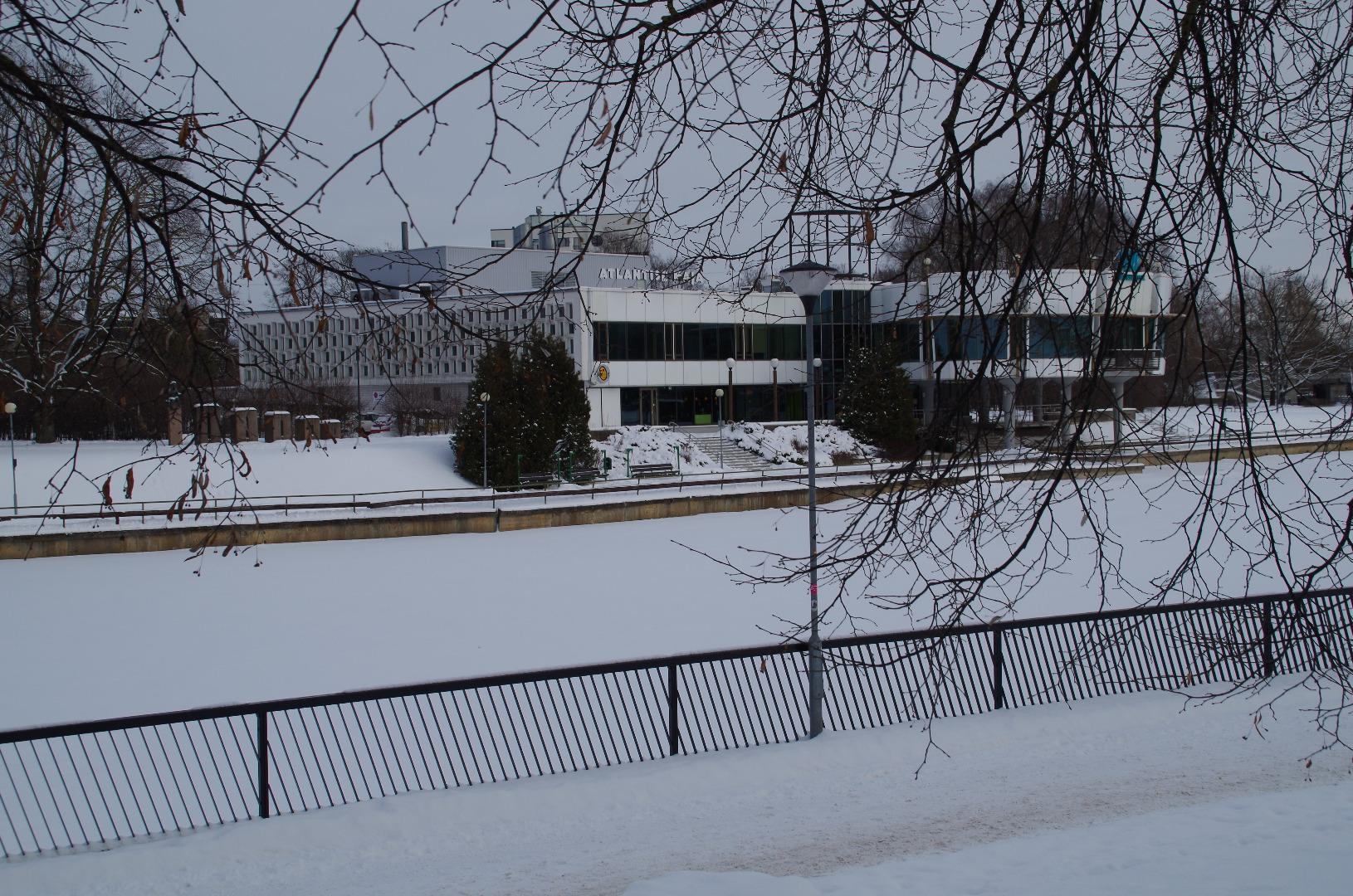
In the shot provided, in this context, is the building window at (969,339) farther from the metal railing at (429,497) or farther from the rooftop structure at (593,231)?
the metal railing at (429,497)

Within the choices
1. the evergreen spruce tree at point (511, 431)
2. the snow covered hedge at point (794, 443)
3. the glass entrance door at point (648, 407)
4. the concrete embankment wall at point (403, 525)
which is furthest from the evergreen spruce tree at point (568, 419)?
the glass entrance door at point (648, 407)

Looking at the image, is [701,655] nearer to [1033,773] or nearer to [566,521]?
[1033,773]

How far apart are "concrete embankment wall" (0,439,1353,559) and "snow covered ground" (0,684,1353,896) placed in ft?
26.4

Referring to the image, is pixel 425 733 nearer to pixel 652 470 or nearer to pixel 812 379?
pixel 812 379

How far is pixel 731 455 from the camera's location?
40.0 m

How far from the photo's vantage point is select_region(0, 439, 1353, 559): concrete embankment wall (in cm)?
2088

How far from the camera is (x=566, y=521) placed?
26484 mm

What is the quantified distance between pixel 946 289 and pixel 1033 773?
6363mm

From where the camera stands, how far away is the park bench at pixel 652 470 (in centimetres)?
3400

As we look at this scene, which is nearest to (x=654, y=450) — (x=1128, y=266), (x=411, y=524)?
(x=411, y=524)

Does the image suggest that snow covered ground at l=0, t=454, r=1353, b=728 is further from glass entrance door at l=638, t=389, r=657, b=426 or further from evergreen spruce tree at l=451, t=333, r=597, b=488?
glass entrance door at l=638, t=389, r=657, b=426

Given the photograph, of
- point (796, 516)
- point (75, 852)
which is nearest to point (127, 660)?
point (75, 852)

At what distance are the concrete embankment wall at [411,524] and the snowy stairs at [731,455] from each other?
799cm

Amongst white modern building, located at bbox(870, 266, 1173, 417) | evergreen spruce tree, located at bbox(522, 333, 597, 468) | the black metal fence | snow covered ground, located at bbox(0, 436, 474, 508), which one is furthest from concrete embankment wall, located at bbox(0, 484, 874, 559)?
white modern building, located at bbox(870, 266, 1173, 417)
